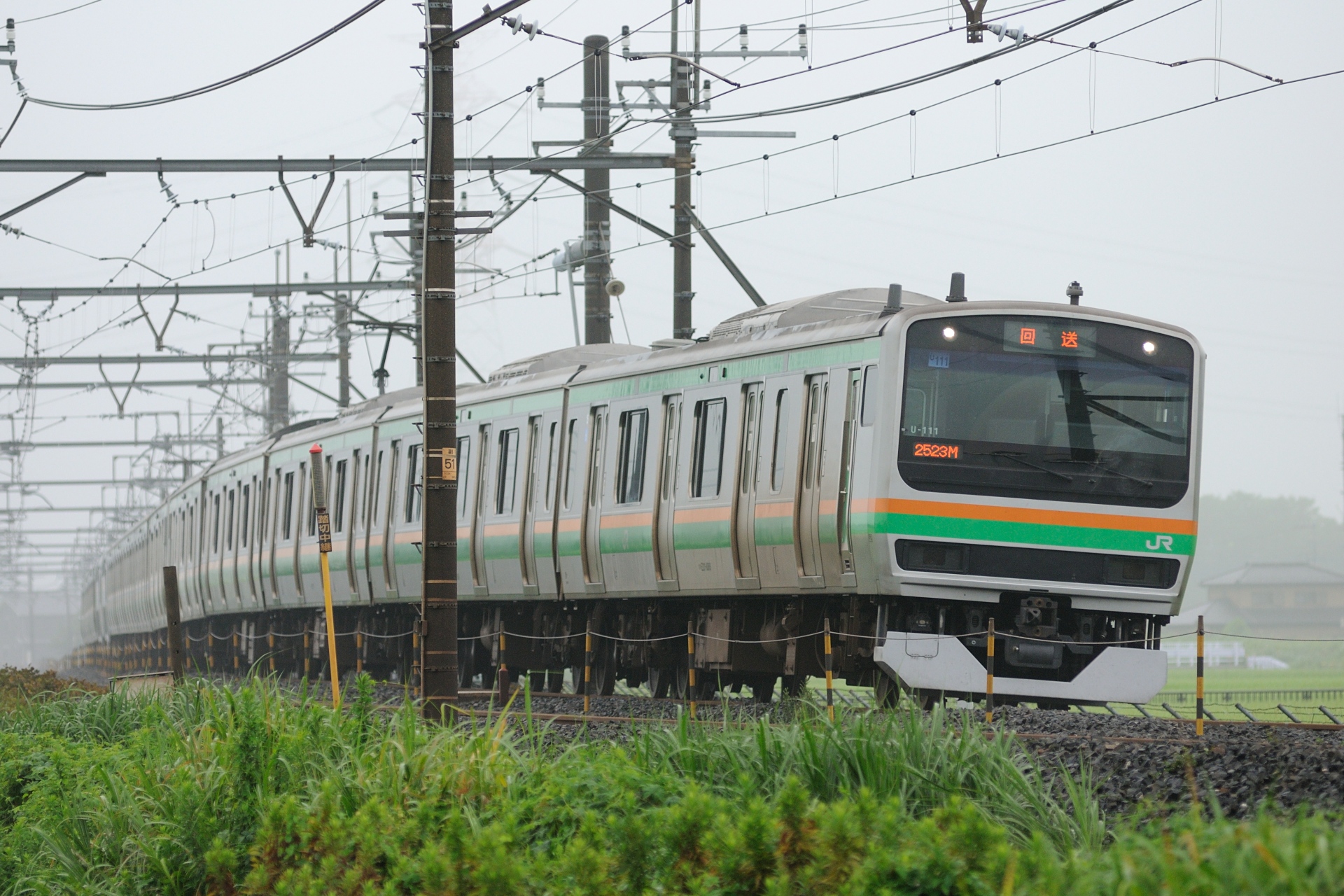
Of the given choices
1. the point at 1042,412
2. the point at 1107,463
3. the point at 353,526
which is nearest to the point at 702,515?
the point at 1042,412

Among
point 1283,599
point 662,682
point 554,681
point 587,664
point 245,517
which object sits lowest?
point 1283,599

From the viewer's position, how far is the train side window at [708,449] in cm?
1689

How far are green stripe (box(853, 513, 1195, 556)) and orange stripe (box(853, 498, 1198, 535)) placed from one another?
0.03 m

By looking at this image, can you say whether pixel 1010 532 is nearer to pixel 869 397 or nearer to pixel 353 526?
pixel 869 397

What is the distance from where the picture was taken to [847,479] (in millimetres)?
14828

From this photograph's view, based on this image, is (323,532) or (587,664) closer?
(323,532)

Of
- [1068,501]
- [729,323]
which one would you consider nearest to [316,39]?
[729,323]

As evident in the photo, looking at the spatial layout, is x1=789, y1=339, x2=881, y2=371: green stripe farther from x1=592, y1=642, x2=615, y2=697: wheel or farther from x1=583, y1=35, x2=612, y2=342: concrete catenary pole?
x1=583, y1=35, x2=612, y2=342: concrete catenary pole

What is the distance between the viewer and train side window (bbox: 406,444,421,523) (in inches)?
934

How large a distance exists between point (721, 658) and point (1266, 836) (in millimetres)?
12258

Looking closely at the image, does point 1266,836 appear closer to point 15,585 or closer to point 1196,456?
point 1196,456

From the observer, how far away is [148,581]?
155 ft

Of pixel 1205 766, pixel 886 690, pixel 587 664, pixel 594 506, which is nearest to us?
pixel 1205 766

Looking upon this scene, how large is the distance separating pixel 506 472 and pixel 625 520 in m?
3.41
